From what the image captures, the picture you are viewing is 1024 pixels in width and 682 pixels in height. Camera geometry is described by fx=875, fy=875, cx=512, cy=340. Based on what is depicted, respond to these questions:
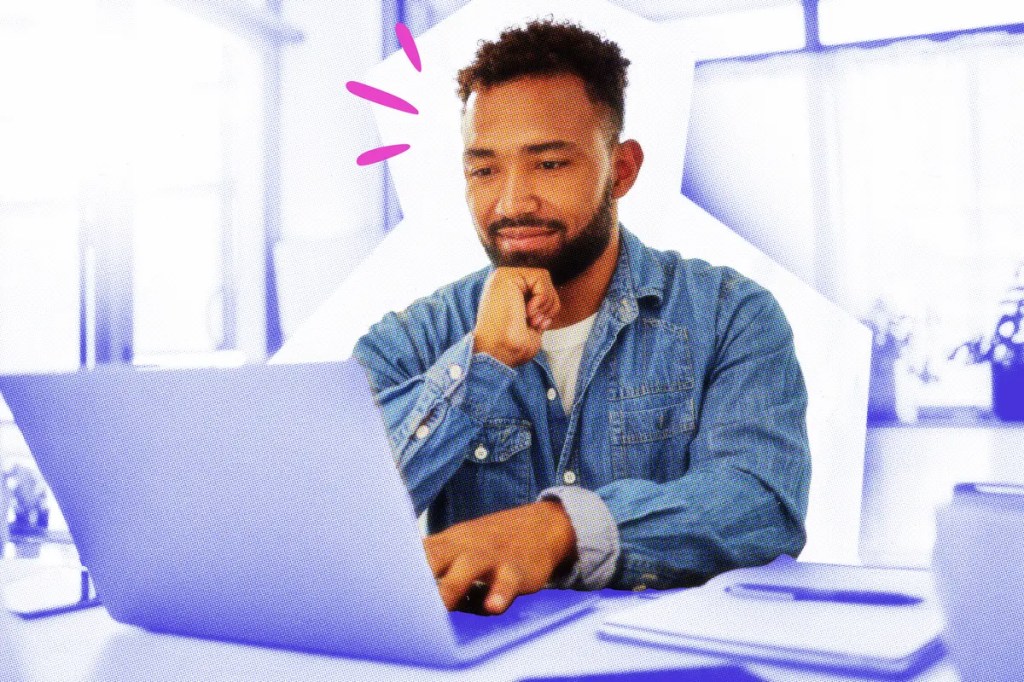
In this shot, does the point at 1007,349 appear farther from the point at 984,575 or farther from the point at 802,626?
the point at 984,575

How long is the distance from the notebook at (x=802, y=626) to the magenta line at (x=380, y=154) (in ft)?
5.09

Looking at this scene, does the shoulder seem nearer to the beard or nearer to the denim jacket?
the denim jacket

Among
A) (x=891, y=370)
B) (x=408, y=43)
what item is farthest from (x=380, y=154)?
(x=891, y=370)

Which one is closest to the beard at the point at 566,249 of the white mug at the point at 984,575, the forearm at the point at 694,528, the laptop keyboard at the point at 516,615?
the forearm at the point at 694,528

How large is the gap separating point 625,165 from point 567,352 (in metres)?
0.52

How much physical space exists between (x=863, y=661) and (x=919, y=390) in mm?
1333

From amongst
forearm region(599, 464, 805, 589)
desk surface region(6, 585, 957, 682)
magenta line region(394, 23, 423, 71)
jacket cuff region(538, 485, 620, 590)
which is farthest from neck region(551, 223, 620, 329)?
desk surface region(6, 585, 957, 682)

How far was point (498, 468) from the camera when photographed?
1305mm

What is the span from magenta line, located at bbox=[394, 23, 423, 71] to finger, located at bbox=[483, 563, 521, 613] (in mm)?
1555

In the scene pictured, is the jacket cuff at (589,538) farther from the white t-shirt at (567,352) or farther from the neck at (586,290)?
the neck at (586,290)

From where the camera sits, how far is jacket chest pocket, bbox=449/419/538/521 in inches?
50.9

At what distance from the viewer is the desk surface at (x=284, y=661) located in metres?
0.47

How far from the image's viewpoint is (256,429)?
0.45 m

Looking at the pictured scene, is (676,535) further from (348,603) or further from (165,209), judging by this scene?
(165,209)
